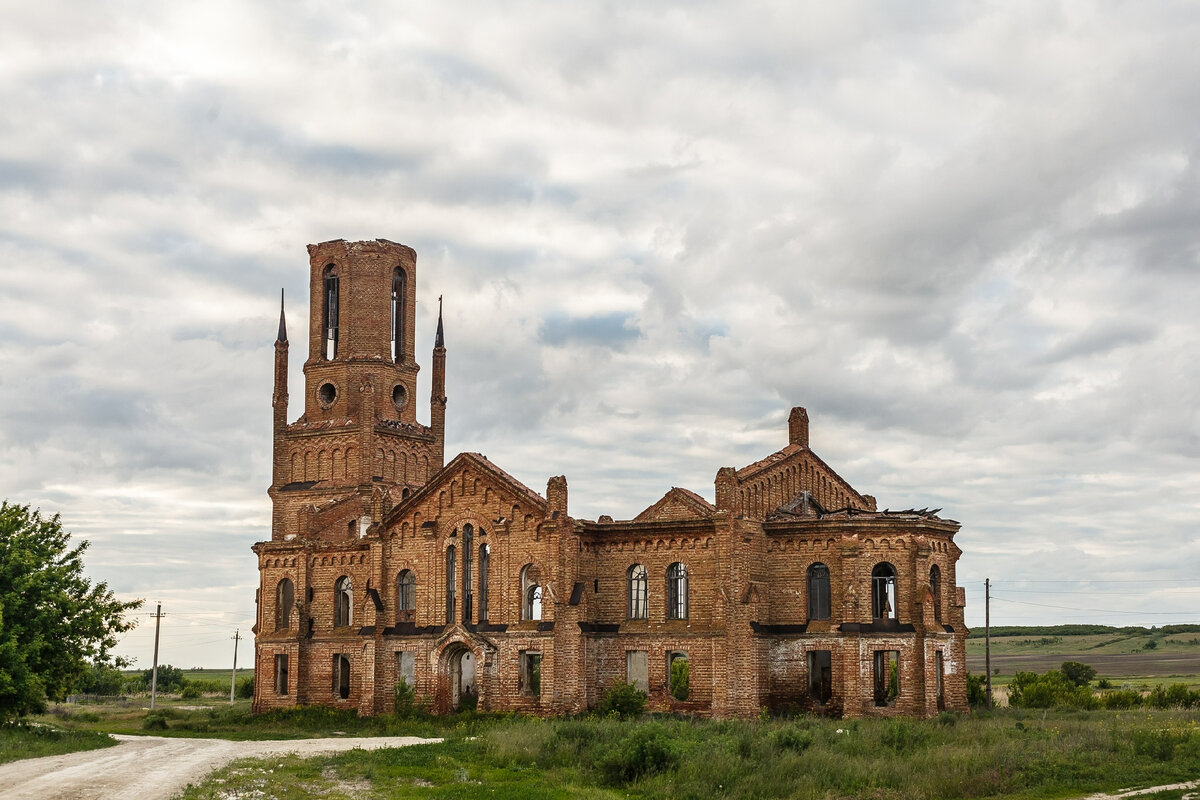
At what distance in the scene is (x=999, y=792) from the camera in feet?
87.0

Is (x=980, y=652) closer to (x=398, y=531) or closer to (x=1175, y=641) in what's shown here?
(x=1175, y=641)

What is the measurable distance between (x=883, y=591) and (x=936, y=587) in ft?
7.69

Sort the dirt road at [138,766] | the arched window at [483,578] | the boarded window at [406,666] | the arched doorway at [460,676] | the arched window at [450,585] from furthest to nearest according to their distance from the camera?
the boarded window at [406,666] < the arched window at [450,585] < the arched window at [483,578] < the arched doorway at [460,676] < the dirt road at [138,766]

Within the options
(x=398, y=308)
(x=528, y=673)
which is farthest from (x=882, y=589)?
(x=398, y=308)

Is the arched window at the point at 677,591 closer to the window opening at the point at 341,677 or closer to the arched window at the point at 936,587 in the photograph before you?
the arched window at the point at 936,587

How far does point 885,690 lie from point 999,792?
14.5 metres

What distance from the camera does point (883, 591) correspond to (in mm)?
41062

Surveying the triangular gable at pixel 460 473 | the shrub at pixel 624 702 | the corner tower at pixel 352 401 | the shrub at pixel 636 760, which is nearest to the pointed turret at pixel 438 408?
the corner tower at pixel 352 401

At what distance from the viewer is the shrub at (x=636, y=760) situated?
91.2 feet

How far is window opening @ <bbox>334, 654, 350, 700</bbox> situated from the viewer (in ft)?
158

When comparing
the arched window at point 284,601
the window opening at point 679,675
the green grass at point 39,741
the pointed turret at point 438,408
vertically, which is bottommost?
the green grass at point 39,741

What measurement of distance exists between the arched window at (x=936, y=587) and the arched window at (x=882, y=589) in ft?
5.48

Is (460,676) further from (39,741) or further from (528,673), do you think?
(39,741)

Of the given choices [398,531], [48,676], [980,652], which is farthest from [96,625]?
[980,652]
